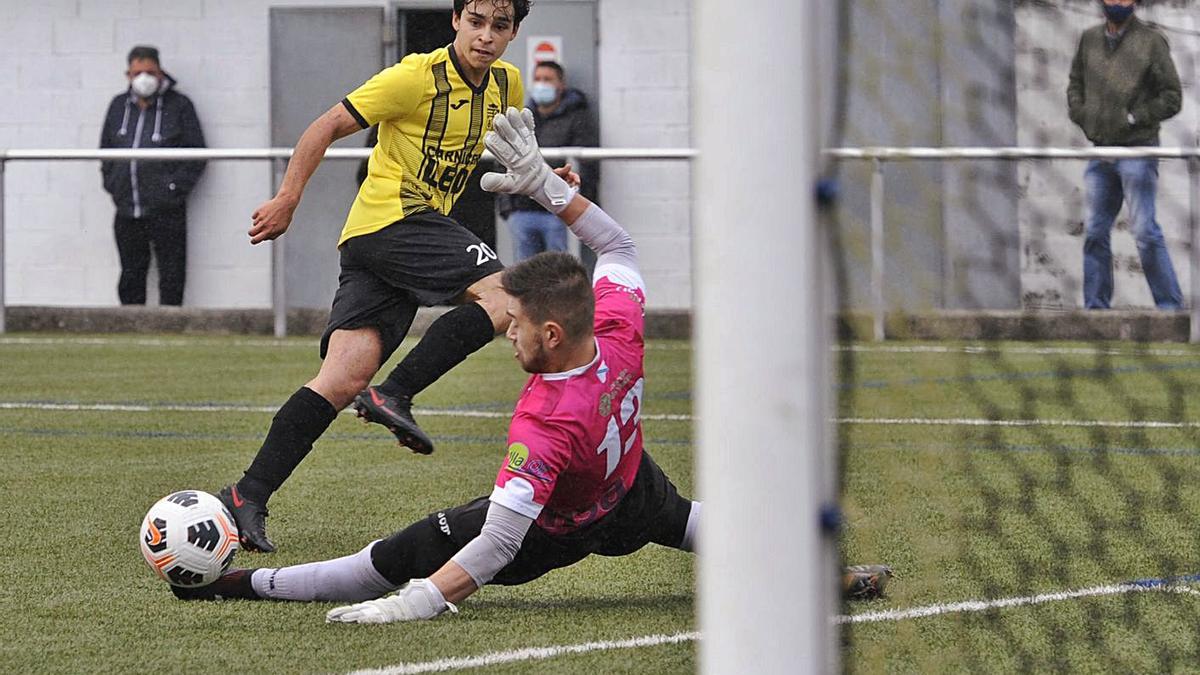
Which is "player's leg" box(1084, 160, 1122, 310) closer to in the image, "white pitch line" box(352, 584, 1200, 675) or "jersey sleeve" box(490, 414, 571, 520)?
"white pitch line" box(352, 584, 1200, 675)

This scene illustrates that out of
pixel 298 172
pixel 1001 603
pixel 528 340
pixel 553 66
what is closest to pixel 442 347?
pixel 298 172

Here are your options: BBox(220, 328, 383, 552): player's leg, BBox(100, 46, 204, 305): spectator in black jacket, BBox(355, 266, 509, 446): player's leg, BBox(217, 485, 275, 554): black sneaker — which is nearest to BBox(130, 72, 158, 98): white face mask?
BBox(100, 46, 204, 305): spectator in black jacket

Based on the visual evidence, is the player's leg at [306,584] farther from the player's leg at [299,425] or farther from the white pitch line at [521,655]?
the white pitch line at [521,655]

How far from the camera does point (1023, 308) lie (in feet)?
18.0

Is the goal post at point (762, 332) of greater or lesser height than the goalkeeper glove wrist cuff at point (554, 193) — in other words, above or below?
below

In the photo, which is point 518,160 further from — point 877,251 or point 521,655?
point 877,251

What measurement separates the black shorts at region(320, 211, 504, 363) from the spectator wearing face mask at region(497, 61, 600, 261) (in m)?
6.61

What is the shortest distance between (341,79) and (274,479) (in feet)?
34.0

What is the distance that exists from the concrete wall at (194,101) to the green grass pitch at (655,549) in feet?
13.7

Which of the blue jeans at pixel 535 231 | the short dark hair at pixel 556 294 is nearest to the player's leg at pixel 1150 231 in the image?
the blue jeans at pixel 535 231

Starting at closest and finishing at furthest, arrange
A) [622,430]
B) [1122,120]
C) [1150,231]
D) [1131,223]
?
[622,430] < [1122,120] < [1131,223] < [1150,231]

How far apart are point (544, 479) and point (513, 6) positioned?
1996 millimetres

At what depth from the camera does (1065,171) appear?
279 inches

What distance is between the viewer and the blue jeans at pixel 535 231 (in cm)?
1225
